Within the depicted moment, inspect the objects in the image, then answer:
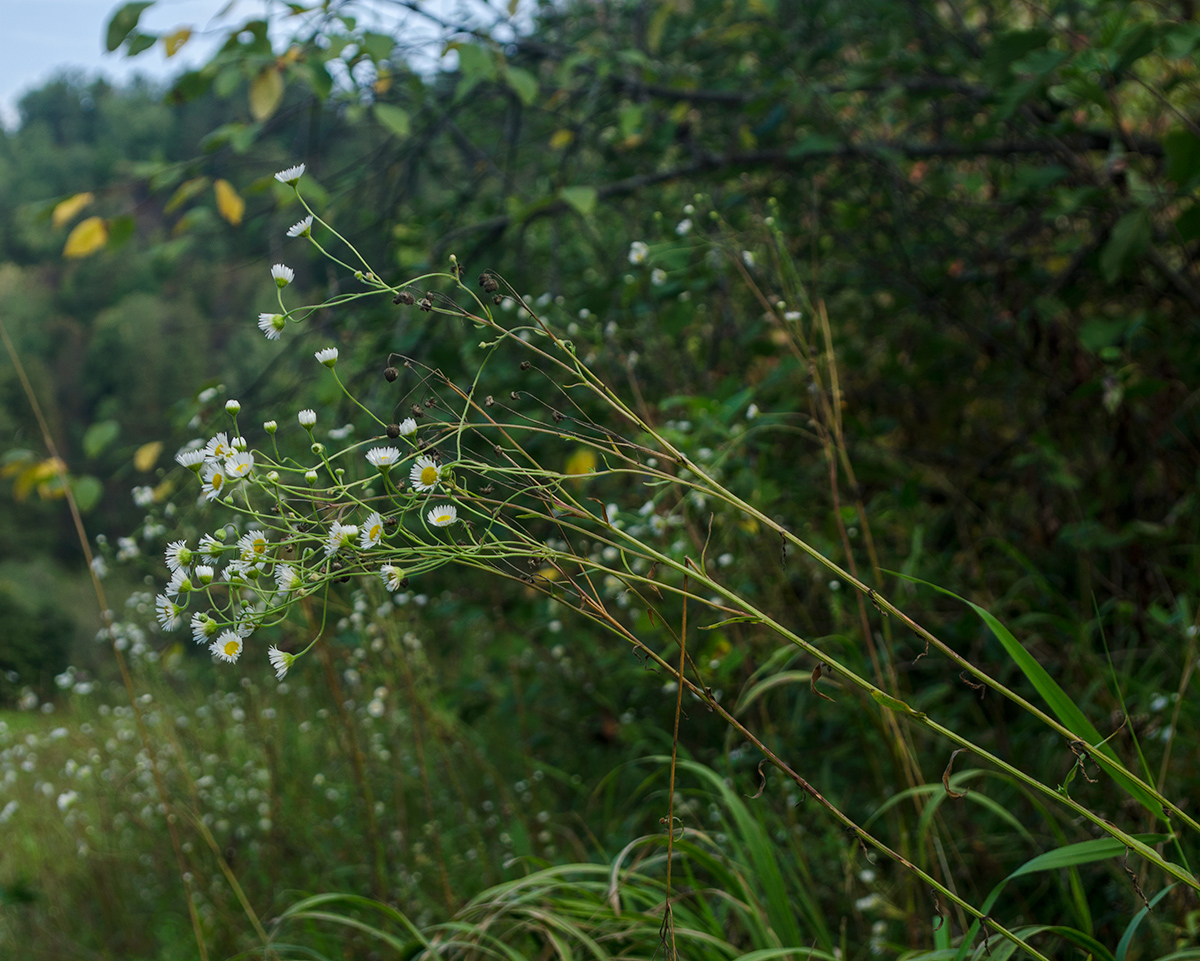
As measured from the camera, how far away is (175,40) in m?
1.68

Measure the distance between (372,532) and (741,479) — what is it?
1.17 metres

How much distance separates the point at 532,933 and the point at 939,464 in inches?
72.2

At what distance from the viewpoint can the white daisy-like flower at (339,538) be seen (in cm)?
66

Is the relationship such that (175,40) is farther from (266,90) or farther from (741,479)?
(741,479)

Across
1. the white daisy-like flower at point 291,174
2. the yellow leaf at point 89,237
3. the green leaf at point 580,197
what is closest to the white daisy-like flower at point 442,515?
the white daisy-like flower at point 291,174

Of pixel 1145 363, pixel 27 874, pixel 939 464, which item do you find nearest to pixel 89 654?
pixel 27 874

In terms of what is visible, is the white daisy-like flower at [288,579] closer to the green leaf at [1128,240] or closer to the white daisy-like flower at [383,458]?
the white daisy-like flower at [383,458]

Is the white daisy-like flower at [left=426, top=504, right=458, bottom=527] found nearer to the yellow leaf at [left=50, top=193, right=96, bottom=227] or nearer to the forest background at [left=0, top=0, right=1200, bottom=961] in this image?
the forest background at [left=0, top=0, right=1200, bottom=961]

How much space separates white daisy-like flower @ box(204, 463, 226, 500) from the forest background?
64 cm

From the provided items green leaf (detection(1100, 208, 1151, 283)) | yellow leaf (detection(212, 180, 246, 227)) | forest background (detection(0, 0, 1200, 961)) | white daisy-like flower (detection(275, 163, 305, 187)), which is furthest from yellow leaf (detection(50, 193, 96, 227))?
green leaf (detection(1100, 208, 1151, 283))

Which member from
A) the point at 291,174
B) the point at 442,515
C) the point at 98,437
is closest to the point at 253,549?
the point at 442,515

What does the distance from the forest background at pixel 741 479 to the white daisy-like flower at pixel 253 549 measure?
608 millimetres

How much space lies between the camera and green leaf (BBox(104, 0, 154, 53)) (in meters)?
1.53

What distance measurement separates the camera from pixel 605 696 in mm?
2473
